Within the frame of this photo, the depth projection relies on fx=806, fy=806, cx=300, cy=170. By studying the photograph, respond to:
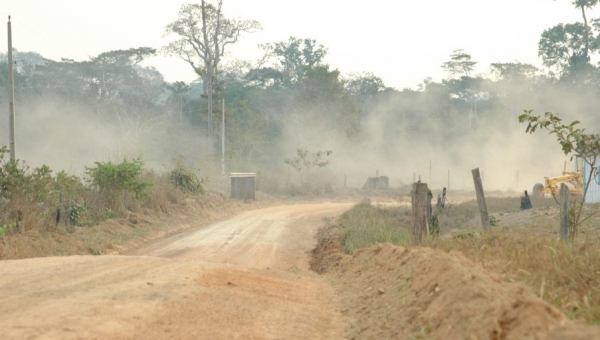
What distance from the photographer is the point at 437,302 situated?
8734 mm

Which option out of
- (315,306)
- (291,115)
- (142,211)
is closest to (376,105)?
(291,115)

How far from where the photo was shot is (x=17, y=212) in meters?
21.2

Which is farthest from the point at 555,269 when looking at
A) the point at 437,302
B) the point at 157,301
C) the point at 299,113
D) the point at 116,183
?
the point at 299,113

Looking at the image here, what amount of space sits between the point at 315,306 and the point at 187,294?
1.97m

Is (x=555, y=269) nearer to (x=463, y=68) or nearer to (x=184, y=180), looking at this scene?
(x=184, y=180)

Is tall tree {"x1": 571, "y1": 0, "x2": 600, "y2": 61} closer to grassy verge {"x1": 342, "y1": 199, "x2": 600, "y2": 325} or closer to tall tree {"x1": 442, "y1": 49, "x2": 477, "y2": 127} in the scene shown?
tall tree {"x1": 442, "y1": 49, "x2": 477, "y2": 127}

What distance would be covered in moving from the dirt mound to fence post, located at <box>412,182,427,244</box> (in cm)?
209

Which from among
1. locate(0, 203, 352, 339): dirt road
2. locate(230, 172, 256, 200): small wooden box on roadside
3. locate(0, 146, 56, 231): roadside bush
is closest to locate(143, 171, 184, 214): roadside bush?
locate(0, 146, 56, 231): roadside bush

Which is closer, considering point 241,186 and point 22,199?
point 22,199

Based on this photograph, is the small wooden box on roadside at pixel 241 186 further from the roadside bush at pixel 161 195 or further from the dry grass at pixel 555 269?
the dry grass at pixel 555 269

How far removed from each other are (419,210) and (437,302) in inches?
324

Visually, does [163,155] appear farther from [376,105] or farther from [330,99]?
[376,105]

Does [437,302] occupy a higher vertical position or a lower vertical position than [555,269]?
lower

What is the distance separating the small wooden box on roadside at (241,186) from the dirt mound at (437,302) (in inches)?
1281
